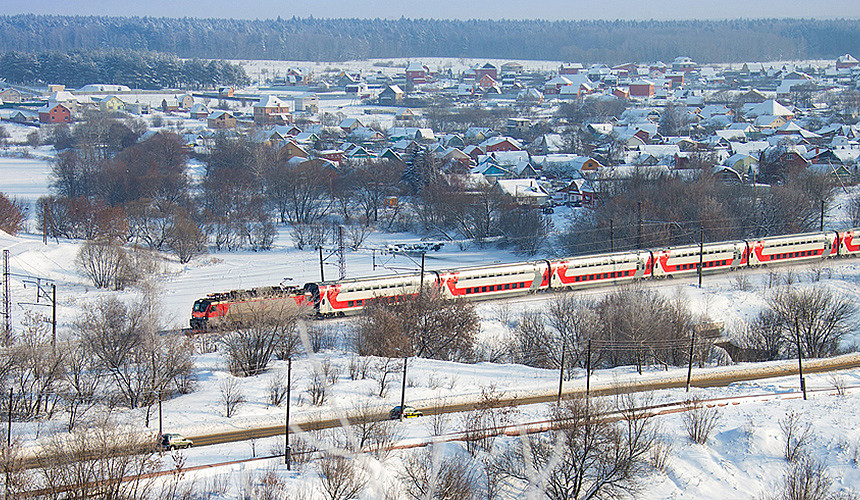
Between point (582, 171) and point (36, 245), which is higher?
point (582, 171)

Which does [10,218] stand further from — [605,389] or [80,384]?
[605,389]

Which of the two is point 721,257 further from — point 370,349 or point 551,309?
point 370,349

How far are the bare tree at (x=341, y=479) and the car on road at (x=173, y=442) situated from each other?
442cm

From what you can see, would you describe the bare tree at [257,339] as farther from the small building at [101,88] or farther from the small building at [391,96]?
the small building at [101,88]

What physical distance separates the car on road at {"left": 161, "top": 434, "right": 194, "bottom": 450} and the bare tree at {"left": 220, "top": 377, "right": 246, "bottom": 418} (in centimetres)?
196

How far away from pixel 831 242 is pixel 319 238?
95.8 ft

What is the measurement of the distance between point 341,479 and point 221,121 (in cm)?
9668

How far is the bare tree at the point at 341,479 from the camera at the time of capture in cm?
1570

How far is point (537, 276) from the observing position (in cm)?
3631

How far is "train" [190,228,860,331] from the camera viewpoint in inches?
1208

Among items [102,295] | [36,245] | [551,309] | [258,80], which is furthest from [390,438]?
[258,80]

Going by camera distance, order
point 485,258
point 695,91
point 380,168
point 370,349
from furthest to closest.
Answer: point 695,91
point 380,168
point 485,258
point 370,349

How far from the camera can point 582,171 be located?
7412 centimetres

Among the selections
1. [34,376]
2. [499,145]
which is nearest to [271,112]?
[499,145]
